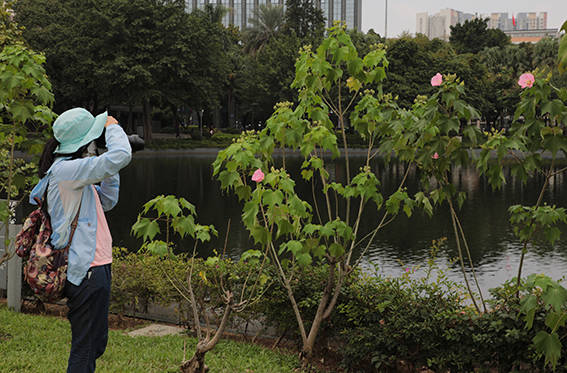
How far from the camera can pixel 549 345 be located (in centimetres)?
373

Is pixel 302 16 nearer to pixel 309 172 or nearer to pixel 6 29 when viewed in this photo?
pixel 6 29

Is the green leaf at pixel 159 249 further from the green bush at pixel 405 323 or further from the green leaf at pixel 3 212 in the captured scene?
the green leaf at pixel 3 212

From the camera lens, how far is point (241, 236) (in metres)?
13.9

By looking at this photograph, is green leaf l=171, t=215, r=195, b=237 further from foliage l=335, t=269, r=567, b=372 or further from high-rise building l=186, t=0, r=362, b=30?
high-rise building l=186, t=0, r=362, b=30

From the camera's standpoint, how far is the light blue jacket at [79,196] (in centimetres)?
318

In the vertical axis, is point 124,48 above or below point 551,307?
above

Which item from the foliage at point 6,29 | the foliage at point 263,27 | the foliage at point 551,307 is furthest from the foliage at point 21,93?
the foliage at point 263,27

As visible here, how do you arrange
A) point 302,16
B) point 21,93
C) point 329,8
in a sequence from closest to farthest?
point 21,93 → point 302,16 → point 329,8

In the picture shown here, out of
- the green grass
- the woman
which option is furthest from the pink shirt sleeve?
the green grass

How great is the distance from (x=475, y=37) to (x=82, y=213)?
2869 inches

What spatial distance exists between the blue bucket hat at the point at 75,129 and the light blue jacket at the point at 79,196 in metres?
0.07

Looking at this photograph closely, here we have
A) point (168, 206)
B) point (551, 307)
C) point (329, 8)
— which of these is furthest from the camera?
point (329, 8)

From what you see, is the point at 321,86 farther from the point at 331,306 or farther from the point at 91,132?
the point at 91,132

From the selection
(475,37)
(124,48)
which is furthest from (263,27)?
(124,48)
